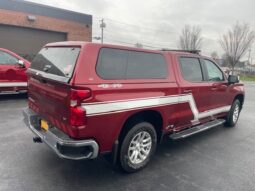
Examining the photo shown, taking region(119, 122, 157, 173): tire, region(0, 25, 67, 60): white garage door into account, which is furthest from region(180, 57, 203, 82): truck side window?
region(0, 25, 67, 60): white garage door

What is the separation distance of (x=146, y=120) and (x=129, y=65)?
3.09 feet

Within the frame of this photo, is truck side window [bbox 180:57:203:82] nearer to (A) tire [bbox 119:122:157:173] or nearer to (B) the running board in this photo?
(B) the running board

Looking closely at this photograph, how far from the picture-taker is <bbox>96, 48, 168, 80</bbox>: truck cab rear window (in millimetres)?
3080

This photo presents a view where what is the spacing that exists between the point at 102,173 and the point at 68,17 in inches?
719

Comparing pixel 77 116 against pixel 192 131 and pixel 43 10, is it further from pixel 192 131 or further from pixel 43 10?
pixel 43 10

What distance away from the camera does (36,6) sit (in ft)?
58.7

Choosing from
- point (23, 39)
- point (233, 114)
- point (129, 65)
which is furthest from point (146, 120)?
point (23, 39)

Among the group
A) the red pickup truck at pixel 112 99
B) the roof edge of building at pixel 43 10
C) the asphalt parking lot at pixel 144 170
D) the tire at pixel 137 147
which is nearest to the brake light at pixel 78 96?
the red pickup truck at pixel 112 99

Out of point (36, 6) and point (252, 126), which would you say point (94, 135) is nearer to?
point (252, 126)

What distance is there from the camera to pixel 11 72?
782 centimetres

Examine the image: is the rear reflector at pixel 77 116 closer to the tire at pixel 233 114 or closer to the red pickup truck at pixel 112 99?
the red pickup truck at pixel 112 99

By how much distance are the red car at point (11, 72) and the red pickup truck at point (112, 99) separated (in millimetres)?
4394

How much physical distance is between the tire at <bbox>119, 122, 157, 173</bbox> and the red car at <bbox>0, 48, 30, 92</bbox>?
5730 mm

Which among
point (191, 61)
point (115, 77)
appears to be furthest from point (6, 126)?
point (191, 61)
